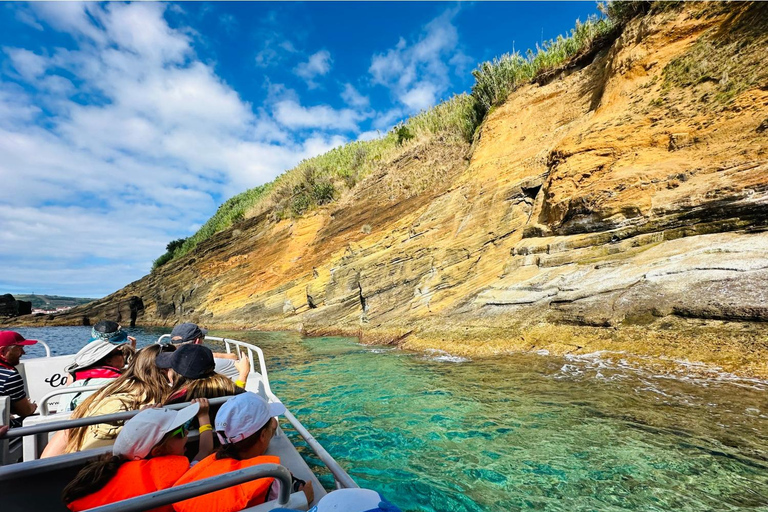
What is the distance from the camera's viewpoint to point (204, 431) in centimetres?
267

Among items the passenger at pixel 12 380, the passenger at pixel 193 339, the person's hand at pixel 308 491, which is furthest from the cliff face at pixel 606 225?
the passenger at pixel 12 380

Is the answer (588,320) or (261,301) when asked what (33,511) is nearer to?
(588,320)

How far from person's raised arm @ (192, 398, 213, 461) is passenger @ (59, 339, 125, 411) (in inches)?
58.1

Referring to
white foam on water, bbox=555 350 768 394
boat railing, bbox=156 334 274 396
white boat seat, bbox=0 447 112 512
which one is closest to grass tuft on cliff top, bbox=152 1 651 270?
white foam on water, bbox=555 350 768 394

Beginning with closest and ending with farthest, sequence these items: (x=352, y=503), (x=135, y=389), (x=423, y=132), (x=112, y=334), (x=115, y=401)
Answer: (x=352, y=503)
(x=115, y=401)
(x=135, y=389)
(x=112, y=334)
(x=423, y=132)

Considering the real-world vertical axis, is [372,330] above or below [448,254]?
below

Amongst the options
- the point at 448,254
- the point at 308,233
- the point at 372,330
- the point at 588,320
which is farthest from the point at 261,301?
the point at 588,320

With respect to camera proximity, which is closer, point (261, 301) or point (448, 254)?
point (448, 254)

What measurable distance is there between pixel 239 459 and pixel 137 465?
501 millimetres

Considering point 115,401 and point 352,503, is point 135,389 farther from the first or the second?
point 352,503

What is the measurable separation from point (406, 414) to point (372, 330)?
778 centimetres

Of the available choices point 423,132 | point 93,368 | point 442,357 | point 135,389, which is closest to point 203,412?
point 135,389

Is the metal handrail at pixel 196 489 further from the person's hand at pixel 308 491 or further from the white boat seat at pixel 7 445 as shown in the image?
the white boat seat at pixel 7 445

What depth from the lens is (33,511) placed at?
6.24ft
